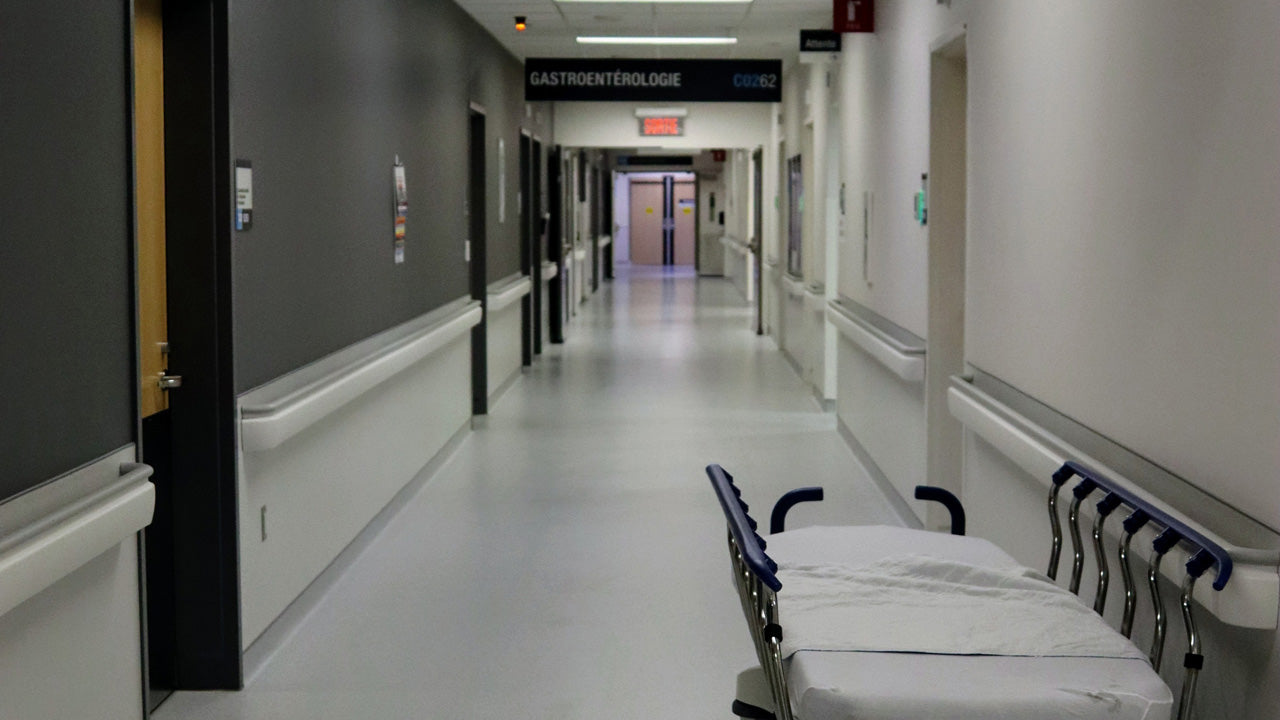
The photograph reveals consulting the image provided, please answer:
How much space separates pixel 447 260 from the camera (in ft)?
30.2

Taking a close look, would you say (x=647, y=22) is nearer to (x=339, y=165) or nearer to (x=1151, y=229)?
(x=339, y=165)

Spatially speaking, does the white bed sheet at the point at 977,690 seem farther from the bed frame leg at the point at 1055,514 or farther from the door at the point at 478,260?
the door at the point at 478,260

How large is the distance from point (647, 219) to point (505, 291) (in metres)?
30.1

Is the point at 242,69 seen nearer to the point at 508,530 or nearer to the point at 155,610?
the point at 155,610

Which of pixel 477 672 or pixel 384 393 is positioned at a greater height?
pixel 384 393

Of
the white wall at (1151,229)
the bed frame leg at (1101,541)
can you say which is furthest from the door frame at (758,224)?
the bed frame leg at (1101,541)

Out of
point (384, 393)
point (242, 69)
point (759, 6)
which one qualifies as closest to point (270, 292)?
point (242, 69)

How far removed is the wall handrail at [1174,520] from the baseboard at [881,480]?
227 centimetres

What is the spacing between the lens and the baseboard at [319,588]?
495cm

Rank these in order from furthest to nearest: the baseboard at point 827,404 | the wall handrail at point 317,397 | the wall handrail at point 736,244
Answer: the wall handrail at point 736,244 < the baseboard at point 827,404 < the wall handrail at point 317,397

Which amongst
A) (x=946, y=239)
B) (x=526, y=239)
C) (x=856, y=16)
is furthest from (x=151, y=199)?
(x=526, y=239)

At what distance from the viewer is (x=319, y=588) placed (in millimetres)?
5824

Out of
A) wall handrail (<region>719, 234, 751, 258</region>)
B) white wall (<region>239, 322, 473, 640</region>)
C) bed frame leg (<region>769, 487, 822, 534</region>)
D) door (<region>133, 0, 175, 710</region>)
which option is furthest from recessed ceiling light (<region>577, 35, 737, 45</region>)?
wall handrail (<region>719, 234, 751, 258</region>)

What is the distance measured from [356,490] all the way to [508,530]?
0.90 metres
